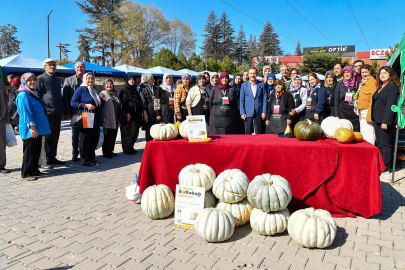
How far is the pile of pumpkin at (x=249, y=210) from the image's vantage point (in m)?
2.82

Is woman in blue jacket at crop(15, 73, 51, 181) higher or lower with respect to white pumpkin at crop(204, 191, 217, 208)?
higher

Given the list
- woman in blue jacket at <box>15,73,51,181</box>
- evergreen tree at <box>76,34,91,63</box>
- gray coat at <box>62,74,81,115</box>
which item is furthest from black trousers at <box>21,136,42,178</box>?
evergreen tree at <box>76,34,91,63</box>

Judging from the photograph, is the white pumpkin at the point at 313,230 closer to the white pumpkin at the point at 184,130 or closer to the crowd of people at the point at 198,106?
the white pumpkin at the point at 184,130

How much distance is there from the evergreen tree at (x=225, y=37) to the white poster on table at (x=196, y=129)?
60.8 m

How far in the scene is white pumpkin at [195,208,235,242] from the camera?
2.94 m

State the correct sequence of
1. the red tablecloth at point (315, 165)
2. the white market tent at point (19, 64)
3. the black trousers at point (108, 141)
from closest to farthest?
the red tablecloth at point (315, 165), the black trousers at point (108, 141), the white market tent at point (19, 64)

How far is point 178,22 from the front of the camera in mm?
53469

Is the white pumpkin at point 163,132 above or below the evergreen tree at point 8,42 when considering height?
below

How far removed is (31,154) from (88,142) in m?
1.25

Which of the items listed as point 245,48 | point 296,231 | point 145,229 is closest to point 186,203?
point 145,229

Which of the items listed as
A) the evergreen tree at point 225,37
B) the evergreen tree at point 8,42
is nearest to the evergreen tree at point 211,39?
the evergreen tree at point 225,37

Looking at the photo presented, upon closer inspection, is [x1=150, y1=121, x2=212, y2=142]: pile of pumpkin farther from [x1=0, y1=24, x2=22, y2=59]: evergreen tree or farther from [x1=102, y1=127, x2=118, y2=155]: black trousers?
[x1=0, y1=24, x2=22, y2=59]: evergreen tree

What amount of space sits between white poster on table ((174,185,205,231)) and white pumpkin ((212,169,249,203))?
21 centimetres

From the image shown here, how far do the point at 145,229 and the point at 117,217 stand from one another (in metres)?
0.56
